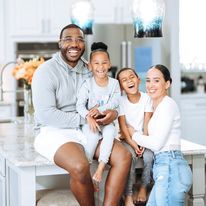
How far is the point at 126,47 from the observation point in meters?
6.55

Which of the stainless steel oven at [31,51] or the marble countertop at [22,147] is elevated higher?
the stainless steel oven at [31,51]

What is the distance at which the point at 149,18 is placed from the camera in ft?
11.4

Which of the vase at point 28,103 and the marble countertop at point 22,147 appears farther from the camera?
the vase at point 28,103

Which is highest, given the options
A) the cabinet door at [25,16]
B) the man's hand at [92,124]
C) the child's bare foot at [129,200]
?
the cabinet door at [25,16]

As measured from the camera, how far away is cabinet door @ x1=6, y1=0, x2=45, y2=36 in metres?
6.34

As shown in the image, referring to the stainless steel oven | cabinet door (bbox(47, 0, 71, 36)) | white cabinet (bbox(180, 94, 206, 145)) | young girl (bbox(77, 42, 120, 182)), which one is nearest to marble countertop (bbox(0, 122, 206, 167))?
young girl (bbox(77, 42, 120, 182))

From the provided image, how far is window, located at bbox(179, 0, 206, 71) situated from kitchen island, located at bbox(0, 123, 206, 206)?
139 inches

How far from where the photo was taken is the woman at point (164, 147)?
3.14 metres

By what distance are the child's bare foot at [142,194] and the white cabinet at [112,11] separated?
3.63 meters

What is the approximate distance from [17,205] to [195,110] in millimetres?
3913

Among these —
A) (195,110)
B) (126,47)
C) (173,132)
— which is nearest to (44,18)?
(126,47)

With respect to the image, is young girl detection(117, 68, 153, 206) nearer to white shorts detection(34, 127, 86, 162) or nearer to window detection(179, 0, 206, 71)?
white shorts detection(34, 127, 86, 162)

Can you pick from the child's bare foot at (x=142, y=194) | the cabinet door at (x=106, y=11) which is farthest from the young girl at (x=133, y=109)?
the cabinet door at (x=106, y=11)

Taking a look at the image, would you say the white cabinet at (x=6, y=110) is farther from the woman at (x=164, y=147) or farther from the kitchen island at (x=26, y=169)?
the woman at (x=164, y=147)
